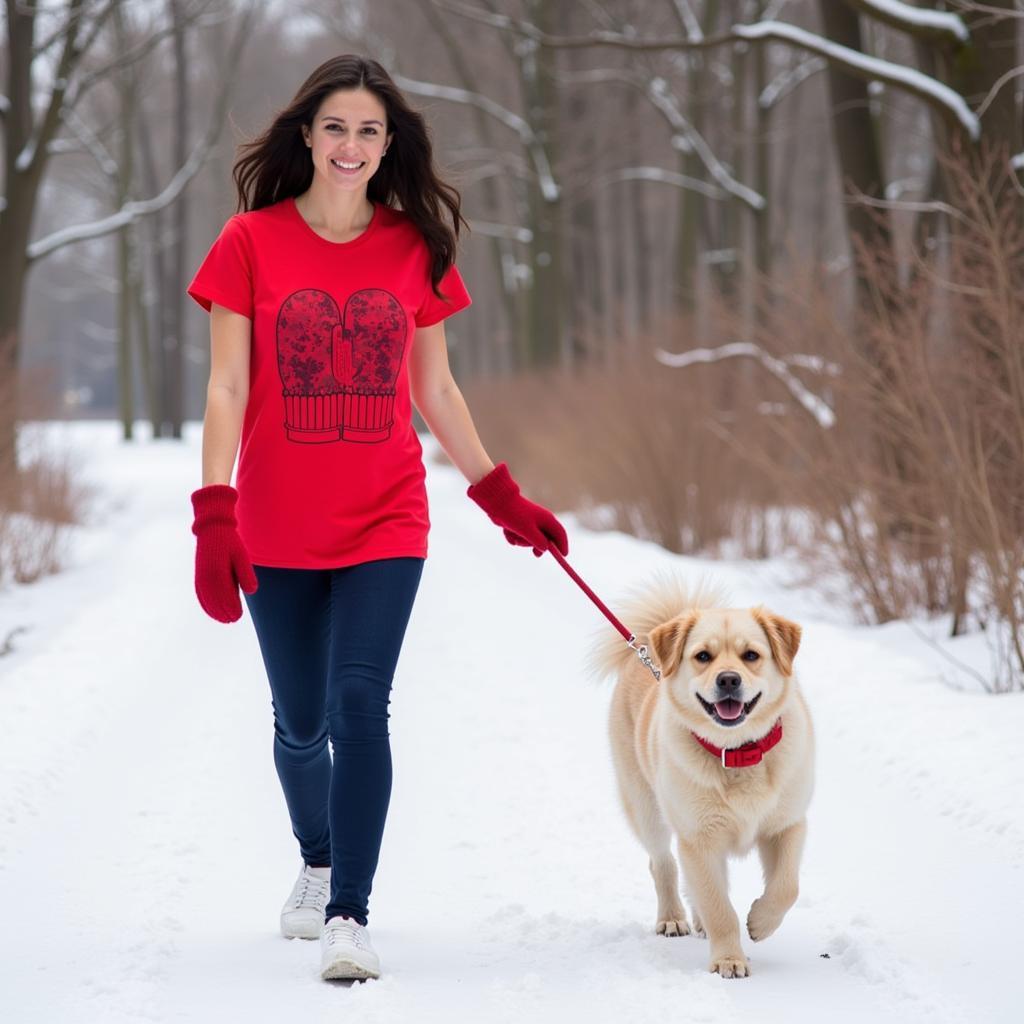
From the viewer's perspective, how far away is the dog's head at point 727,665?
343cm

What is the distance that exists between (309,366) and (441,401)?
506mm

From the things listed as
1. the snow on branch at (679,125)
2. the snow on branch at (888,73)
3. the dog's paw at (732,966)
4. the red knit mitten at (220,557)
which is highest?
the snow on branch at (679,125)

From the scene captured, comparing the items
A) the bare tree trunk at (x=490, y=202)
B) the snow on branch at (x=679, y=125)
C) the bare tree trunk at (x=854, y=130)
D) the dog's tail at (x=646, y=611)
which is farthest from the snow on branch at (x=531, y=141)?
the dog's tail at (x=646, y=611)

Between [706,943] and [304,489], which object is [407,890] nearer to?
[706,943]

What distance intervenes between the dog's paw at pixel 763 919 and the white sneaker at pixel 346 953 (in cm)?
92

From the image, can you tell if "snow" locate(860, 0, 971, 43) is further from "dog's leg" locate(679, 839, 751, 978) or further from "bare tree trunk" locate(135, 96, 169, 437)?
"bare tree trunk" locate(135, 96, 169, 437)

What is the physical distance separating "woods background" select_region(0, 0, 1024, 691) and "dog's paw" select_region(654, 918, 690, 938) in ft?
6.73

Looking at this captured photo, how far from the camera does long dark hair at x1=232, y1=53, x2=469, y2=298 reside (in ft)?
12.6

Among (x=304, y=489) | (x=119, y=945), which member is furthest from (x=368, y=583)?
(x=119, y=945)

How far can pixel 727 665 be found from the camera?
3.43 m

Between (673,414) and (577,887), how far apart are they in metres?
8.34

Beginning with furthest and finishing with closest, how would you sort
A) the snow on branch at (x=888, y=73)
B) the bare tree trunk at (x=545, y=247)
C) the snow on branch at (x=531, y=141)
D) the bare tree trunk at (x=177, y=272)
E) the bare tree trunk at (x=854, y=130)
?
the bare tree trunk at (x=177, y=272) → the bare tree trunk at (x=545, y=247) → the snow on branch at (x=531, y=141) → the bare tree trunk at (x=854, y=130) → the snow on branch at (x=888, y=73)

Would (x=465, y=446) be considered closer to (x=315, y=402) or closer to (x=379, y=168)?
(x=315, y=402)

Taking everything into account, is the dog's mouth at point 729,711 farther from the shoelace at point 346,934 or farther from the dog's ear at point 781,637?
the shoelace at point 346,934
